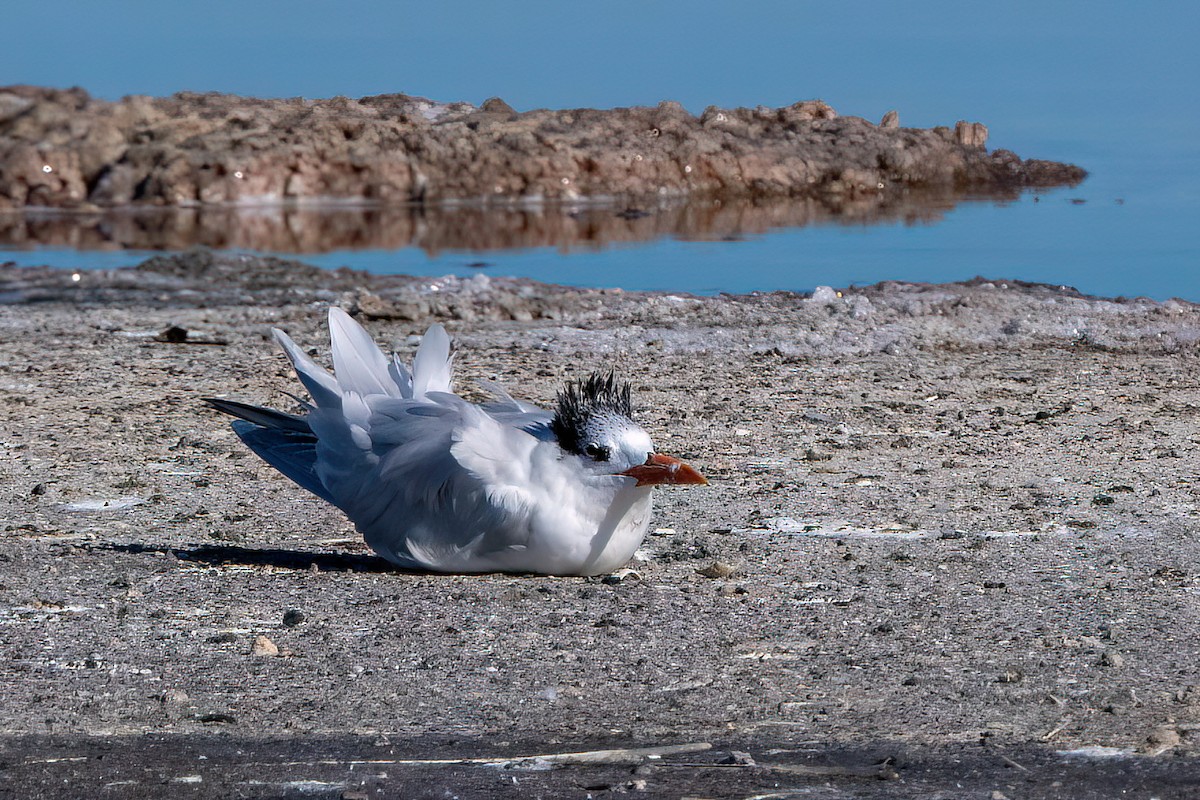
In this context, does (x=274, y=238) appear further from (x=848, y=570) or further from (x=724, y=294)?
(x=848, y=570)

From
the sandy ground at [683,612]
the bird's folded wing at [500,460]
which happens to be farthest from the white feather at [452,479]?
the sandy ground at [683,612]

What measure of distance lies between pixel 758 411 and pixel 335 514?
281 centimetres

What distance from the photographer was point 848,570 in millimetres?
5227

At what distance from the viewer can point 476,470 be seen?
470 centimetres

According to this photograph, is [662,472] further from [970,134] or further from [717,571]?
[970,134]

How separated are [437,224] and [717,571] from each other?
16.7 metres

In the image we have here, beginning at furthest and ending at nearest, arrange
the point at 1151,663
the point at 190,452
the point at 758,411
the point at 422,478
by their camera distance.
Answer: the point at 758,411, the point at 190,452, the point at 422,478, the point at 1151,663

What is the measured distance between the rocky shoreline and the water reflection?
0.56 m

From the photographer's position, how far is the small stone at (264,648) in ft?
13.9

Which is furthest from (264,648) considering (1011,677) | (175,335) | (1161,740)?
(175,335)

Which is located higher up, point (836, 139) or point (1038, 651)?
point (836, 139)

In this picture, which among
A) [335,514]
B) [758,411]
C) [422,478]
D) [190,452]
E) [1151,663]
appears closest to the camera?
[1151,663]

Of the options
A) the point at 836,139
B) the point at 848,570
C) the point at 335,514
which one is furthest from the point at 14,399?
the point at 836,139

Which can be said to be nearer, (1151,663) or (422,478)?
(1151,663)
